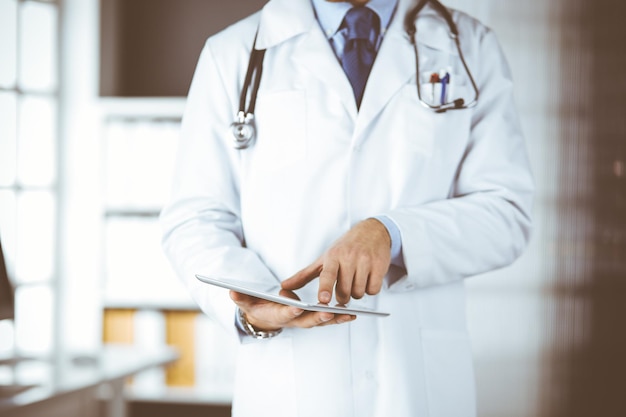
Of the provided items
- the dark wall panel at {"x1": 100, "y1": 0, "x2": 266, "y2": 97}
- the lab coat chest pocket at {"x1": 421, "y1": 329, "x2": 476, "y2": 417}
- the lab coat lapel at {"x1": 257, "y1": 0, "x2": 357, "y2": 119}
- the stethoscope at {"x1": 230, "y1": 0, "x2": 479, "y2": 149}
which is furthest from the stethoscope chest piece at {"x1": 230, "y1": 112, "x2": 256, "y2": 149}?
the dark wall panel at {"x1": 100, "y1": 0, "x2": 266, "y2": 97}

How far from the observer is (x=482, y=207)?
1154mm

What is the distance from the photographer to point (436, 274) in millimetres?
1114

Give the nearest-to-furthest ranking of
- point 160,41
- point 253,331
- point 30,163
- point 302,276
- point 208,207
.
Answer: point 302,276
point 253,331
point 208,207
point 30,163
point 160,41

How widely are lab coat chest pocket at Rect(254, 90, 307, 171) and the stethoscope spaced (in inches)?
0.7

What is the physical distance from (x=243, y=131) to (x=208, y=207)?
145mm

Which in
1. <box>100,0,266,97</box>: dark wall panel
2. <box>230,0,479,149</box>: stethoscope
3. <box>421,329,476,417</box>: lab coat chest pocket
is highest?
<box>100,0,266,97</box>: dark wall panel

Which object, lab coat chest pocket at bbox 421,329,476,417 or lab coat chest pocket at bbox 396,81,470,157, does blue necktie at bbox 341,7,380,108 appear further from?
lab coat chest pocket at bbox 421,329,476,417

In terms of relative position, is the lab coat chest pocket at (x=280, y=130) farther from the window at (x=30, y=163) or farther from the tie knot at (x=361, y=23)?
the window at (x=30, y=163)

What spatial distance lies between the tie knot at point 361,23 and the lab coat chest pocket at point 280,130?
0.17 meters

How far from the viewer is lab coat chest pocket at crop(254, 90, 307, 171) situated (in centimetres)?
118

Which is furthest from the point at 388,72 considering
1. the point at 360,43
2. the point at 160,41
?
the point at 160,41

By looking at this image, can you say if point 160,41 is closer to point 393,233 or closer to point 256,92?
point 256,92

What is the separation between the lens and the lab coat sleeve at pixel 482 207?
1.10 meters

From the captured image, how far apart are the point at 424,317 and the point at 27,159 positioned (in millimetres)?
2427
